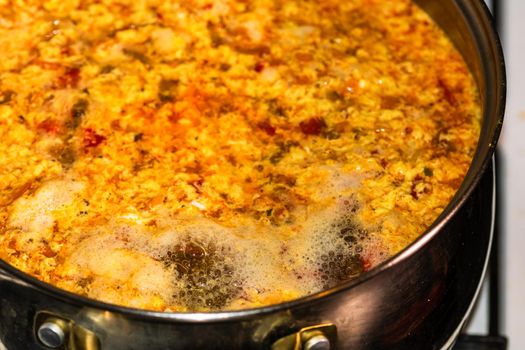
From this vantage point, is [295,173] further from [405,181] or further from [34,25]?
[34,25]

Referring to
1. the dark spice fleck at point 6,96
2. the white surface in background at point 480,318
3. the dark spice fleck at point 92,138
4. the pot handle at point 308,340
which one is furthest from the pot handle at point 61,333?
the white surface in background at point 480,318

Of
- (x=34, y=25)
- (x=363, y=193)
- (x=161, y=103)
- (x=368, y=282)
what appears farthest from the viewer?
(x=34, y=25)

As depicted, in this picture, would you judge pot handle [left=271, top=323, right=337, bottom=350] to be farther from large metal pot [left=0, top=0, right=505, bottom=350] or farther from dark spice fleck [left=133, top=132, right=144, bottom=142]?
dark spice fleck [left=133, top=132, right=144, bottom=142]

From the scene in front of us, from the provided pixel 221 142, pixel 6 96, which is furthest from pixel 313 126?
pixel 6 96

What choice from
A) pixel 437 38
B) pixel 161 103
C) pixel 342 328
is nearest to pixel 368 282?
pixel 342 328

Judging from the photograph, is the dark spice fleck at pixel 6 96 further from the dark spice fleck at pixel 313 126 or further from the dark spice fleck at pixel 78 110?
the dark spice fleck at pixel 313 126

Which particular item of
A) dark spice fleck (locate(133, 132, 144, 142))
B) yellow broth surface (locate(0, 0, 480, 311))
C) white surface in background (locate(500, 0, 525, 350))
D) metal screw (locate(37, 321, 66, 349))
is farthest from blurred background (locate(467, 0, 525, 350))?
metal screw (locate(37, 321, 66, 349))

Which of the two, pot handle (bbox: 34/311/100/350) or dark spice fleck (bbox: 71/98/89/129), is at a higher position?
dark spice fleck (bbox: 71/98/89/129)

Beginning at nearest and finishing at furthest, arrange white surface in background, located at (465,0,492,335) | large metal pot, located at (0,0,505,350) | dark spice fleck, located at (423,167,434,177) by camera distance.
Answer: large metal pot, located at (0,0,505,350)
dark spice fleck, located at (423,167,434,177)
white surface in background, located at (465,0,492,335)
